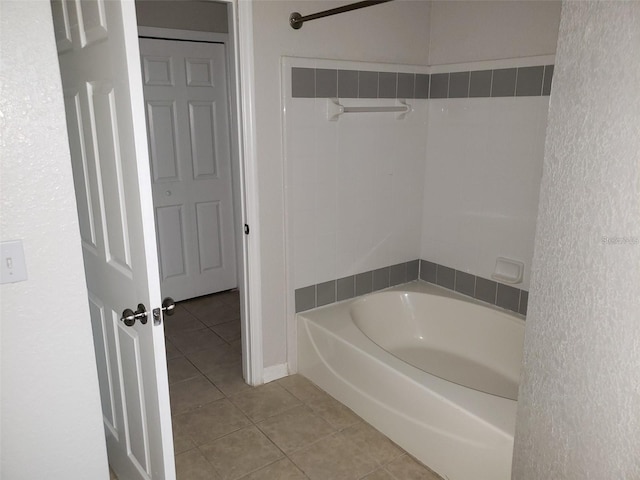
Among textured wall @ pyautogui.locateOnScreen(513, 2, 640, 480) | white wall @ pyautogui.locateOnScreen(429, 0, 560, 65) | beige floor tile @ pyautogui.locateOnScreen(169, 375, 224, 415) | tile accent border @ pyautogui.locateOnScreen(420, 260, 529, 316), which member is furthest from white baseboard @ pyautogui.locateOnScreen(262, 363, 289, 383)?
textured wall @ pyautogui.locateOnScreen(513, 2, 640, 480)

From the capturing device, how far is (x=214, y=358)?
3080 mm

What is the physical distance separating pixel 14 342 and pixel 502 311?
226cm

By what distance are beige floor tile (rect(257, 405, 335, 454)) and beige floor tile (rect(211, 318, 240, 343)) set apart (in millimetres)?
925

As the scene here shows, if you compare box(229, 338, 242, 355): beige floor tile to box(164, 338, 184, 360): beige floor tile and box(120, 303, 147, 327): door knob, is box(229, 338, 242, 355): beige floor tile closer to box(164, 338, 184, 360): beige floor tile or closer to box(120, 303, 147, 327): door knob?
box(164, 338, 184, 360): beige floor tile

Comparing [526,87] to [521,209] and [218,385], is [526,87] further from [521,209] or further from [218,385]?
[218,385]

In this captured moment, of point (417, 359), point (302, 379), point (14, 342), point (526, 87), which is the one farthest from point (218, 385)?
point (526, 87)

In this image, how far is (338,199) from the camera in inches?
109

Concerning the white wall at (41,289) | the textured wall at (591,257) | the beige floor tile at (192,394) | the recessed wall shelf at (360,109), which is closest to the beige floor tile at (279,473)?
the beige floor tile at (192,394)

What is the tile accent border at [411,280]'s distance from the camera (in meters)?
2.77

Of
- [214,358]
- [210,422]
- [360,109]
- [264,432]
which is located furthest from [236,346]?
[360,109]

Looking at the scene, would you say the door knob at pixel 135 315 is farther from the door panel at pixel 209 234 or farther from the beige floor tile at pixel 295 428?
the door panel at pixel 209 234

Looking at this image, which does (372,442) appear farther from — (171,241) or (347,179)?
(171,241)

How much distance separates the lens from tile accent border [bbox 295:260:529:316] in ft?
9.09

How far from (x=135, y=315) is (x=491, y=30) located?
7.12 ft
